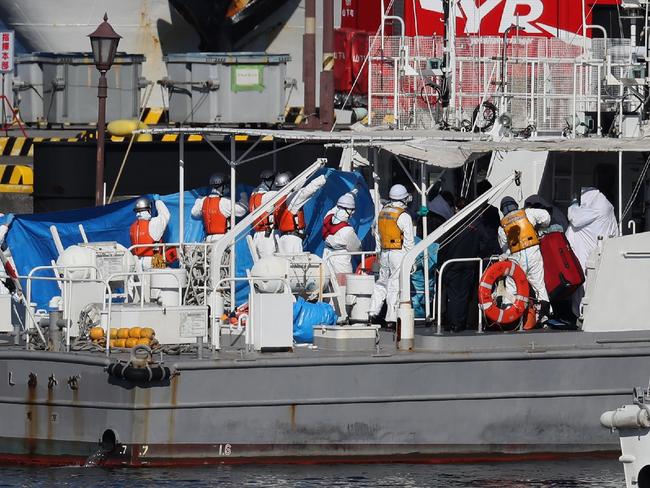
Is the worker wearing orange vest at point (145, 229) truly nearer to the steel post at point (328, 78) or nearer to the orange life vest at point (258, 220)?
the orange life vest at point (258, 220)

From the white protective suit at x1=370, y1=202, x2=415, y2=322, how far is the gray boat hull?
1.04 meters

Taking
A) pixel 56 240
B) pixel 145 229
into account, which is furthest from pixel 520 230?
pixel 56 240

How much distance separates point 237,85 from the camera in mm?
29219

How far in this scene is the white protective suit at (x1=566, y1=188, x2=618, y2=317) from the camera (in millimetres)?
17281

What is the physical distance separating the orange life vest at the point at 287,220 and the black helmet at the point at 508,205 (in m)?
2.57

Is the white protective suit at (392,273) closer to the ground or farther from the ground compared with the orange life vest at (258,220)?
closer to the ground

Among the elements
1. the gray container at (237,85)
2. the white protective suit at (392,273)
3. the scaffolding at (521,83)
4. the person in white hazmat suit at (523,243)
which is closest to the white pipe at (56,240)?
the white protective suit at (392,273)

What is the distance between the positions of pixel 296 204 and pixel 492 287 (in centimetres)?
271

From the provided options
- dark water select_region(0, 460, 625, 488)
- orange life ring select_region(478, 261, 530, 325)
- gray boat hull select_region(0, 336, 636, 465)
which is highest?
orange life ring select_region(478, 261, 530, 325)

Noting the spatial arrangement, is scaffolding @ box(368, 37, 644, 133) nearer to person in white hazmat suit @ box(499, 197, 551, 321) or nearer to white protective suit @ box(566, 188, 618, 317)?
white protective suit @ box(566, 188, 618, 317)

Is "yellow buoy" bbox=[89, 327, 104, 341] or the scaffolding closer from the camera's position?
"yellow buoy" bbox=[89, 327, 104, 341]

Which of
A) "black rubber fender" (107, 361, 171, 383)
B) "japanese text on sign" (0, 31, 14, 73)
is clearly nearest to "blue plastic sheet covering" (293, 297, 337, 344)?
"black rubber fender" (107, 361, 171, 383)

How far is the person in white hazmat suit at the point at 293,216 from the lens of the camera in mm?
18355

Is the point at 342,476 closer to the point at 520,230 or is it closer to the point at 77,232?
the point at 520,230
